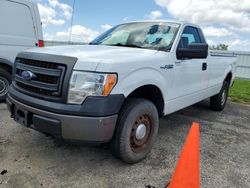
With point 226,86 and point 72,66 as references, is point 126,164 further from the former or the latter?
point 226,86

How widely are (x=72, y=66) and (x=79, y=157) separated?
1.32m

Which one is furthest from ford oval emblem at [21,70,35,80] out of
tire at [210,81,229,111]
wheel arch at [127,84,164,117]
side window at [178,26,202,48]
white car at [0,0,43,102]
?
tire at [210,81,229,111]

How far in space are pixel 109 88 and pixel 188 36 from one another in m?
2.46

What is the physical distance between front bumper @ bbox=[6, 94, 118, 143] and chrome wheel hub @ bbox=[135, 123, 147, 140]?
0.49 meters

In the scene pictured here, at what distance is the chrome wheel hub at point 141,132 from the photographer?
10.7 feet

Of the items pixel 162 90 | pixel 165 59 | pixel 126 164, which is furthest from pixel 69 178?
pixel 165 59

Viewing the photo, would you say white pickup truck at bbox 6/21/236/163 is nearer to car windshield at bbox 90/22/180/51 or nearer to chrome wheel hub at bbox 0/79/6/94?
car windshield at bbox 90/22/180/51

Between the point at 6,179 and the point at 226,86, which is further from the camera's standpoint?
the point at 226,86

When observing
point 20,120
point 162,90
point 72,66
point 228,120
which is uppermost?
point 72,66

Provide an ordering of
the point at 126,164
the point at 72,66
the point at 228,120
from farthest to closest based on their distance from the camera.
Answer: the point at 228,120, the point at 126,164, the point at 72,66

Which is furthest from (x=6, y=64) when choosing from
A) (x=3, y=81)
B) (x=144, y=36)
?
(x=144, y=36)

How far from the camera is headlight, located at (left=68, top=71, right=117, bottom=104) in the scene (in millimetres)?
2691

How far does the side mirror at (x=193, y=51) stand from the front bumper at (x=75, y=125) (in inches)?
64.4

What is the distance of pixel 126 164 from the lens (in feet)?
10.9
